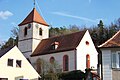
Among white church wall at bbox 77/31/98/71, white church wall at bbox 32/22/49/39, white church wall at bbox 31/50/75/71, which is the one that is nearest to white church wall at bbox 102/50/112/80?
white church wall at bbox 77/31/98/71

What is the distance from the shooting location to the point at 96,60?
2008 inches

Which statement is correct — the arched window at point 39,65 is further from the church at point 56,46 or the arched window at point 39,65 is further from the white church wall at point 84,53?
the white church wall at point 84,53

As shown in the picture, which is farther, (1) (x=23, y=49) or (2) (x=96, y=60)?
(1) (x=23, y=49)

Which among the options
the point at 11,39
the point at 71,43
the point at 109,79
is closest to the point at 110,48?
the point at 109,79

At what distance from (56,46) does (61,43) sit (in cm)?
104

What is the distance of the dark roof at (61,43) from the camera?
48531 millimetres

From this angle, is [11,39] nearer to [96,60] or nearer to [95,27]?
[95,27]

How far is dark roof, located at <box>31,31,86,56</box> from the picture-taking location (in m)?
48.5

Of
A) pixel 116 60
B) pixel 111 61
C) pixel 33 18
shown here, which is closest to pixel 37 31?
pixel 33 18

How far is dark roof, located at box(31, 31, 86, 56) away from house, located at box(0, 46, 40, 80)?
7.67 metres

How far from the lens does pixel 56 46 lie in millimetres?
51125

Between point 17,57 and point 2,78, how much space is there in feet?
13.0

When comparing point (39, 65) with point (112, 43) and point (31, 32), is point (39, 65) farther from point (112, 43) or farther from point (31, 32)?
point (112, 43)

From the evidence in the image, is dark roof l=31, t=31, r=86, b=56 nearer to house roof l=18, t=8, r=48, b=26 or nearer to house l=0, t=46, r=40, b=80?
house roof l=18, t=8, r=48, b=26
